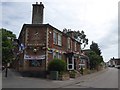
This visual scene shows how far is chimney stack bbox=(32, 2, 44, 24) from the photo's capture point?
98.8 feet

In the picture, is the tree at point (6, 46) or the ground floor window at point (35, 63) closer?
the tree at point (6, 46)

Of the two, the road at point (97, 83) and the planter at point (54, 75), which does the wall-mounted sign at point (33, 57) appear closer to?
the planter at point (54, 75)

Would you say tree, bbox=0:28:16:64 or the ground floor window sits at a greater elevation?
tree, bbox=0:28:16:64

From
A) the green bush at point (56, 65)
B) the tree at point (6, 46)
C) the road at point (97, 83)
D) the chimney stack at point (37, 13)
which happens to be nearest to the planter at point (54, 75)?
the green bush at point (56, 65)

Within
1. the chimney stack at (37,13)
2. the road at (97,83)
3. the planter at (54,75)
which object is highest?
the chimney stack at (37,13)

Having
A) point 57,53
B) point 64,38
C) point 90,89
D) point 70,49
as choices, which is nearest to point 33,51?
point 57,53

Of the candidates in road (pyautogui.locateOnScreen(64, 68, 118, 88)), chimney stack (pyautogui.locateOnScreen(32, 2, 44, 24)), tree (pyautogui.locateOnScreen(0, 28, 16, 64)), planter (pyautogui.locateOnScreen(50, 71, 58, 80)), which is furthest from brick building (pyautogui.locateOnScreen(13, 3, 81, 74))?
road (pyautogui.locateOnScreen(64, 68, 118, 88))

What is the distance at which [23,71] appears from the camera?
2781cm

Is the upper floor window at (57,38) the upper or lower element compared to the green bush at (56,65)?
upper

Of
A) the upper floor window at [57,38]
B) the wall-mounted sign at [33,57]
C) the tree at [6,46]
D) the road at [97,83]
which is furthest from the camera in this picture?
the upper floor window at [57,38]

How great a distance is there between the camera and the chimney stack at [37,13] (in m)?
30.1

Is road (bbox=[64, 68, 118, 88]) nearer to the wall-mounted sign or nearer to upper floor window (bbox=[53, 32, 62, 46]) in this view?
the wall-mounted sign

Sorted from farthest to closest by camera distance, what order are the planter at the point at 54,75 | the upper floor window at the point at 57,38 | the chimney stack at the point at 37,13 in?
1. the upper floor window at the point at 57,38
2. the chimney stack at the point at 37,13
3. the planter at the point at 54,75

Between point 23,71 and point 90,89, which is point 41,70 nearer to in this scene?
point 23,71
